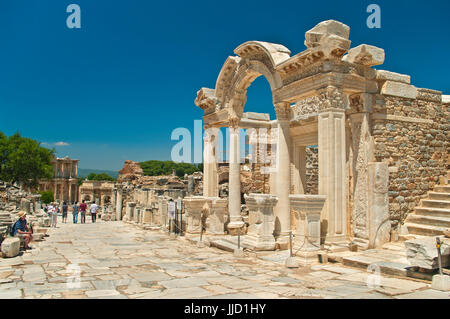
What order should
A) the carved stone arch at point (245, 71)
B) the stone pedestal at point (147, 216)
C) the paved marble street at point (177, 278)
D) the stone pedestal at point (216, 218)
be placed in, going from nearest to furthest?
the paved marble street at point (177, 278) → the carved stone arch at point (245, 71) → the stone pedestal at point (216, 218) → the stone pedestal at point (147, 216)

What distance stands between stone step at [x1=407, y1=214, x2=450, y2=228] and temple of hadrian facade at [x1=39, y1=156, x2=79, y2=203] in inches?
3062

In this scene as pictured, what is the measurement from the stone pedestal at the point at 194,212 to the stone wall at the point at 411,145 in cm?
639

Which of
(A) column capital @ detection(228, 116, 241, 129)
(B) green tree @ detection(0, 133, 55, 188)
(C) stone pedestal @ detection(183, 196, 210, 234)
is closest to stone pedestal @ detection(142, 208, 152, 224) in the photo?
(C) stone pedestal @ detection(183, 196, 210, 234)

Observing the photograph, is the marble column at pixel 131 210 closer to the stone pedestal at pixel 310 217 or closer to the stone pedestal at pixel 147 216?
the stone pedestal at pixel 147 216

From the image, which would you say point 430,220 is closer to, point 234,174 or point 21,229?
point 234,174

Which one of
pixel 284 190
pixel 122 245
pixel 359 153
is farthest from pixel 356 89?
pixel 122 245

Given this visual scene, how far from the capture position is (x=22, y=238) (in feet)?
34.7

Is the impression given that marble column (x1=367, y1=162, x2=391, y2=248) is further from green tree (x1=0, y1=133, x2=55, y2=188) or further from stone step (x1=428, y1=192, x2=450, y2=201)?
green tree (x1=0, y1=133, x2=55, y2=188)

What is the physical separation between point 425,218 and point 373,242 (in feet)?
5.38

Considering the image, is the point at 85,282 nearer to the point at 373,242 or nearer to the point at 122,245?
the point at 122,245

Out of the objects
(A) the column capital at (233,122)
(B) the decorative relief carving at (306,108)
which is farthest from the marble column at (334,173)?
(A) the column capital at (233,122)

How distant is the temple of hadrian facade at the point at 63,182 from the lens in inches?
3081

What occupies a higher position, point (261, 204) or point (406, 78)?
point (406, 78)
